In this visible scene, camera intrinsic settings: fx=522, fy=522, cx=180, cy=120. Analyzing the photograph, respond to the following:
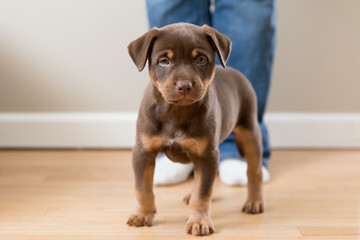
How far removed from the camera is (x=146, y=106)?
1.72 m

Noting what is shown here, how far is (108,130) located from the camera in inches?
114

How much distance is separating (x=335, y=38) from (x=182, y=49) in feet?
4.94

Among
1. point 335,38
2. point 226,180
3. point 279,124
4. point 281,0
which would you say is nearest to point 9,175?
point 226,180

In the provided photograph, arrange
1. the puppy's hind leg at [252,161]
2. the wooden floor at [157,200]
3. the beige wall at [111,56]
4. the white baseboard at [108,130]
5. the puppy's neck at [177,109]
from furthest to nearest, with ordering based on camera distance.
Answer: the white baseboard at [108,130] → the beige wall at [111,56] → the puppy's hind leg at [252,161] → the wooden floor at [157,200] → the puppy's neck at [177,109]

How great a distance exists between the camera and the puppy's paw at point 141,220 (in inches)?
72.1

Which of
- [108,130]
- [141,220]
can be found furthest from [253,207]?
[108,130]

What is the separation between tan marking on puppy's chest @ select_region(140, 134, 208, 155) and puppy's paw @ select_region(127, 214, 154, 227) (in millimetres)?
265

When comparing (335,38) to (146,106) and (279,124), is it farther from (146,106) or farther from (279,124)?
(146,106)

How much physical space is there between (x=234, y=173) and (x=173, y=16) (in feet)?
2.43

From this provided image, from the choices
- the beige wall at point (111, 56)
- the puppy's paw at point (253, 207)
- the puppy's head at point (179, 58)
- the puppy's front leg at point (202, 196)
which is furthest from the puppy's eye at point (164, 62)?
the beige wall at point (111, 56)

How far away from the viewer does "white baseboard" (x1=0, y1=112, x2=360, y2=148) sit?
2893 millimetres

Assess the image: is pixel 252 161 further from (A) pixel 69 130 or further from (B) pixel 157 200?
(A) pixel 69 130

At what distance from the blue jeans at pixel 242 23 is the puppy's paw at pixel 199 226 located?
703mm

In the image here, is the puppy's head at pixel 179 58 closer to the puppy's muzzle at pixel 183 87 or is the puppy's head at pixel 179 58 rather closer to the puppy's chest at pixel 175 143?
the puppy's muzzle at pixel 183 87
